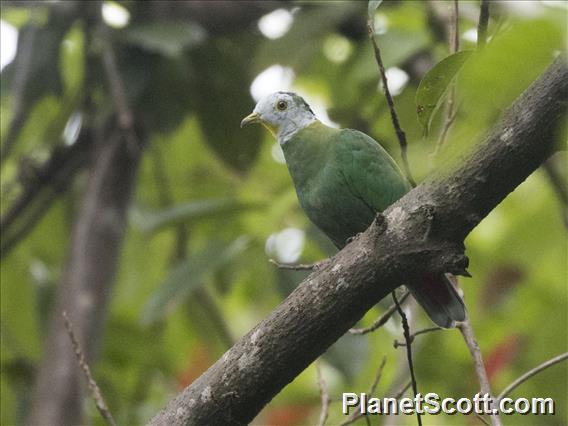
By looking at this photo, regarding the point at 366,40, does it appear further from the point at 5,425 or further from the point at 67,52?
the point at 5,425

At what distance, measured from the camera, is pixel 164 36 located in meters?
3.29

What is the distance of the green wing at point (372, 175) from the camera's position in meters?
2.48

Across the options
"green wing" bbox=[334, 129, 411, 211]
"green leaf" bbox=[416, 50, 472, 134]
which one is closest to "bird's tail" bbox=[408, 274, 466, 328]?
"green wing" bbox=[334, 129, 411, 211]

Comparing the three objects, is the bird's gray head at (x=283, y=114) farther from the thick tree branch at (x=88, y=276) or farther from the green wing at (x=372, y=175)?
the thick tree branch at (x=88, y=276)

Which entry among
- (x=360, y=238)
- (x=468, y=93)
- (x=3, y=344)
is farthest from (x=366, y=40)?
(x=468, y=93)

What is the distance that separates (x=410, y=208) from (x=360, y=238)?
0.11 m

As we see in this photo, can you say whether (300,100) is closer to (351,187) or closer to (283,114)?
(283,114)

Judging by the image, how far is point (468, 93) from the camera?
3.51 ft

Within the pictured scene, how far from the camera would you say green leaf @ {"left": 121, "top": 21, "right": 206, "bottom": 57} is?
322cm

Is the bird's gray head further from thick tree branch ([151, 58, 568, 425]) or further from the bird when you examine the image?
thick tree branch ([151, 58, 568, 425])

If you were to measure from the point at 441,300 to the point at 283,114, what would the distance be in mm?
899

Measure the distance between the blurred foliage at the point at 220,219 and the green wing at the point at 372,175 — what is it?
2.09ft

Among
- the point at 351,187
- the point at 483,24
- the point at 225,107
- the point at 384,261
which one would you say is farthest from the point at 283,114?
the point at 384,261

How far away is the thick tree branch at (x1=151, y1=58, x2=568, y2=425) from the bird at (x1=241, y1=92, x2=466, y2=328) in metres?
0.62
